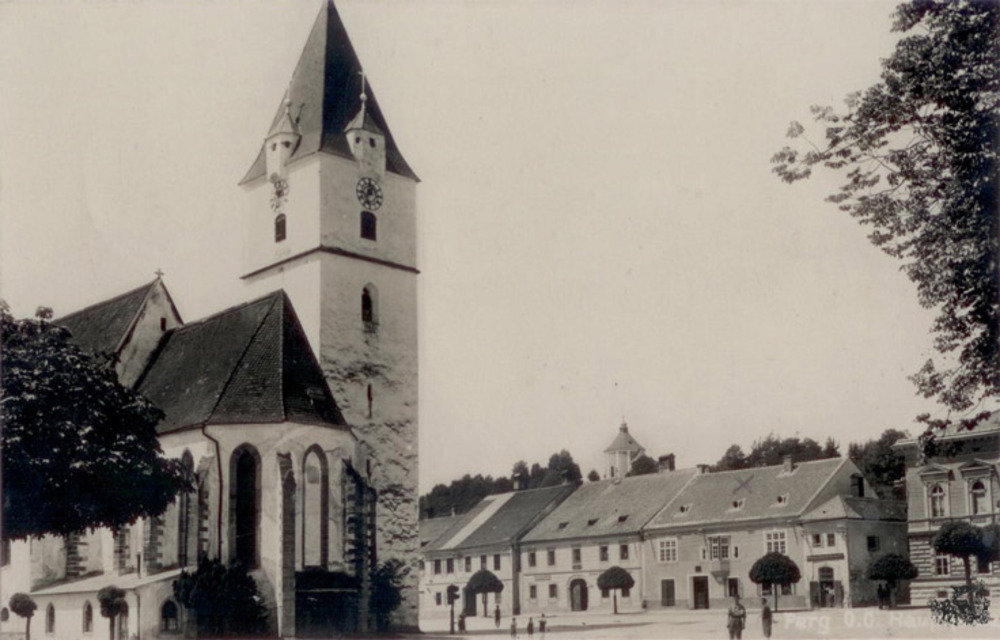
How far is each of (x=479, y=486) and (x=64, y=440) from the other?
245 feet

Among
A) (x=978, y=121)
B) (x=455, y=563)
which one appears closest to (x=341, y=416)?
(x=978, y=121)

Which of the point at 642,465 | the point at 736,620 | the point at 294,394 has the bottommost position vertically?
the point at 736,620

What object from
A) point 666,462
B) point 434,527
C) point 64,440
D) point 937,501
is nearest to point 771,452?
point 666,462

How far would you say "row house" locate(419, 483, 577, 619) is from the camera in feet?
225

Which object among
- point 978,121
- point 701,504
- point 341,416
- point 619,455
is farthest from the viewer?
point 619,455

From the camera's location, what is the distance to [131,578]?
38031 millimetres

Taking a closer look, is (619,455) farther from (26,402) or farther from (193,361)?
(26,402)

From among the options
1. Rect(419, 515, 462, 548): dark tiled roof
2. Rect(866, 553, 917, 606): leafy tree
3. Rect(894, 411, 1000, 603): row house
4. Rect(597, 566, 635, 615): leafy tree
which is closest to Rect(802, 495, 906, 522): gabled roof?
Rect(894, 411, 1000, 603): row house

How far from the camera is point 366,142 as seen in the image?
4650 cm

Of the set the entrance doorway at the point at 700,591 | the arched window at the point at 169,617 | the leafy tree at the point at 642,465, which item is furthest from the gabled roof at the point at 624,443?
the arched window at the point at 169,617

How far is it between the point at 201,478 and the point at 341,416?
579 centimetres

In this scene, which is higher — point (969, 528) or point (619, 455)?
point (619, 455)

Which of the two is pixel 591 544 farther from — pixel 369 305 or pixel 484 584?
pixel 369 305

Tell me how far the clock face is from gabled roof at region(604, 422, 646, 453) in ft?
123
